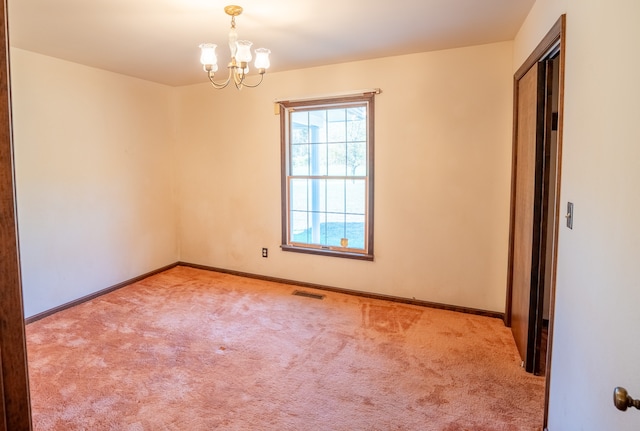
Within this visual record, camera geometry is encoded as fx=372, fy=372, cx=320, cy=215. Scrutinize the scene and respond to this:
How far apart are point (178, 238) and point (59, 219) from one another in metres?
1.61

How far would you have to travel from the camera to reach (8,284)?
0.63 m

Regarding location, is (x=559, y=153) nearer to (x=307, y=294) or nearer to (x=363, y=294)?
(x=363, y=294)

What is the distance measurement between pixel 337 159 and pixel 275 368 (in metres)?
2.29

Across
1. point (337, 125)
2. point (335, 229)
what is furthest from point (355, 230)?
point (337, 125)

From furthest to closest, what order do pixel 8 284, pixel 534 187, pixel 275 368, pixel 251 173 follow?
pixel 251 173
pixel 275 368
pixel 534 187
pixel 8 284

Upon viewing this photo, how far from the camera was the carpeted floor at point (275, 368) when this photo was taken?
210 cm

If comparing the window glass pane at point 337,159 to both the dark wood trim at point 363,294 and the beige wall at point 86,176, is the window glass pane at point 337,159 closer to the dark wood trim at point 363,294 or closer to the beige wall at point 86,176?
the dark wood trim at point 363,294

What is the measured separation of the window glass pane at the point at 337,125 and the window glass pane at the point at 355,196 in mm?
490

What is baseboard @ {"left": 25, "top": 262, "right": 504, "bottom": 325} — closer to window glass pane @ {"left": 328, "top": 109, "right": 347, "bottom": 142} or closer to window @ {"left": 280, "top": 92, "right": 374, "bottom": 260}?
window @ {"left": 280, "top": 92, "right": 374, "bottom": 260}

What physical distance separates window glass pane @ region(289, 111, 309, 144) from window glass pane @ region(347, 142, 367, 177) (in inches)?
21.6

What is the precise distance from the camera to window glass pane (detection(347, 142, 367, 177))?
3.92m

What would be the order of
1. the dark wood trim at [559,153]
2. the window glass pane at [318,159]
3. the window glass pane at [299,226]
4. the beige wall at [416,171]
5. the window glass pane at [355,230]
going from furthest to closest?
the window glass pane at [299,226] < the window glass pane at [318,159] < the window glass pane at [355,230] < the beige wall at [416,171] < the dark wood trim at [559,153]

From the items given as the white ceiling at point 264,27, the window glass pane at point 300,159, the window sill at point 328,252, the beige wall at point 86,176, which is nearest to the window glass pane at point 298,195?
the window glass pane at point 300,159

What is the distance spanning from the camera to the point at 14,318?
640 mm
